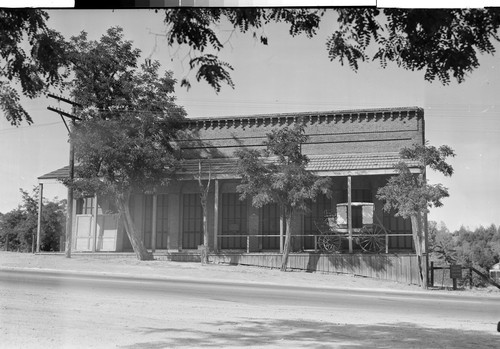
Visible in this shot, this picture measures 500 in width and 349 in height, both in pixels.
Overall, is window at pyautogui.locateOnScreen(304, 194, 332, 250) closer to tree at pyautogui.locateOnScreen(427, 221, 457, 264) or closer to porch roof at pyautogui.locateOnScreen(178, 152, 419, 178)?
porch roof at pyautogui.locateOnScreen(178, 152, 419, 178)

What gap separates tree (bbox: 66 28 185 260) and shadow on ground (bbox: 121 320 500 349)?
68.7 inches

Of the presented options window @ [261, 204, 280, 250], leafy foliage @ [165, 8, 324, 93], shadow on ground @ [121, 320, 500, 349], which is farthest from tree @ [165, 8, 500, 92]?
window @ [261, 204, 280, 250]

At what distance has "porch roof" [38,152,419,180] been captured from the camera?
10.4 metres

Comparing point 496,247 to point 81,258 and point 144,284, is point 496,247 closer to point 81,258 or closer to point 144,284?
point 81,258

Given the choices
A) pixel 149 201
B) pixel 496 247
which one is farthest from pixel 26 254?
pixel 496 247

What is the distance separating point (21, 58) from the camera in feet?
25.9

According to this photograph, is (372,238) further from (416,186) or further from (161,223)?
(161,223)

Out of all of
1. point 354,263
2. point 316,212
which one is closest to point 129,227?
point 354,263

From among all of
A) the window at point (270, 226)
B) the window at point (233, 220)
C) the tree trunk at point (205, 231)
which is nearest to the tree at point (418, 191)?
the window at point (270, 226)

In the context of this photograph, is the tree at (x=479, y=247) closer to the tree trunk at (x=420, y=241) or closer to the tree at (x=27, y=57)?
the tree trunk at (x=420, y=241)

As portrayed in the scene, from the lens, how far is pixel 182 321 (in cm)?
962

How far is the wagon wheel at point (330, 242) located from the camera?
15.6 m

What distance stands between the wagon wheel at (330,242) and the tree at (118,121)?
7.08 metres

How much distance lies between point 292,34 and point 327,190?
929 centimetres
